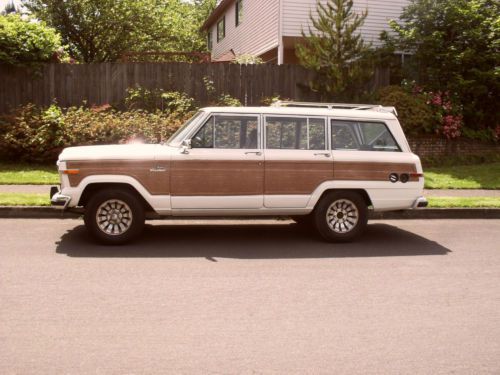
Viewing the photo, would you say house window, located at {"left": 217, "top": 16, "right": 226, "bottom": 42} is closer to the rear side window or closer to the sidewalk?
the sidewalk

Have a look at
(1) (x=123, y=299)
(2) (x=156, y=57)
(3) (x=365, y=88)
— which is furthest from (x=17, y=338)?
(2) (x=156, y=57)

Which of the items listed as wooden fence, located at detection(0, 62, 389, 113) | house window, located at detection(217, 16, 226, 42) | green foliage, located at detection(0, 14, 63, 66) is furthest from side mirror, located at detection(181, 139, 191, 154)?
house window, located at detection(217, 16, 226, 42)

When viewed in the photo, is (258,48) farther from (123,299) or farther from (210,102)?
(123,299)

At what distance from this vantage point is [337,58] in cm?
1753

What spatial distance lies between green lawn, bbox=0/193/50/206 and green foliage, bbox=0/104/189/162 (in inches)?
169

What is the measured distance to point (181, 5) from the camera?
2149 inches

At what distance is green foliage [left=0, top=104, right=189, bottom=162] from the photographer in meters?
15.4

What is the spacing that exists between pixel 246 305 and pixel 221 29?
3356 cm

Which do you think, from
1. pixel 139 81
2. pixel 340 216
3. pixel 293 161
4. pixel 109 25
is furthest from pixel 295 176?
pixel 109 25

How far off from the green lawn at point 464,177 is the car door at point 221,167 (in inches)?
263

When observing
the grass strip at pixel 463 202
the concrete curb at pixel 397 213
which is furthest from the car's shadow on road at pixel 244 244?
the grass strip at pixel 463 202

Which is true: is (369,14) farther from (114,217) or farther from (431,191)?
(114,217)

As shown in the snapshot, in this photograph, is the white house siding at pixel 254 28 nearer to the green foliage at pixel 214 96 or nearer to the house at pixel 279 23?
the house at pixel 279 23

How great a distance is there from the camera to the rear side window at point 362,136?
29.0ft
